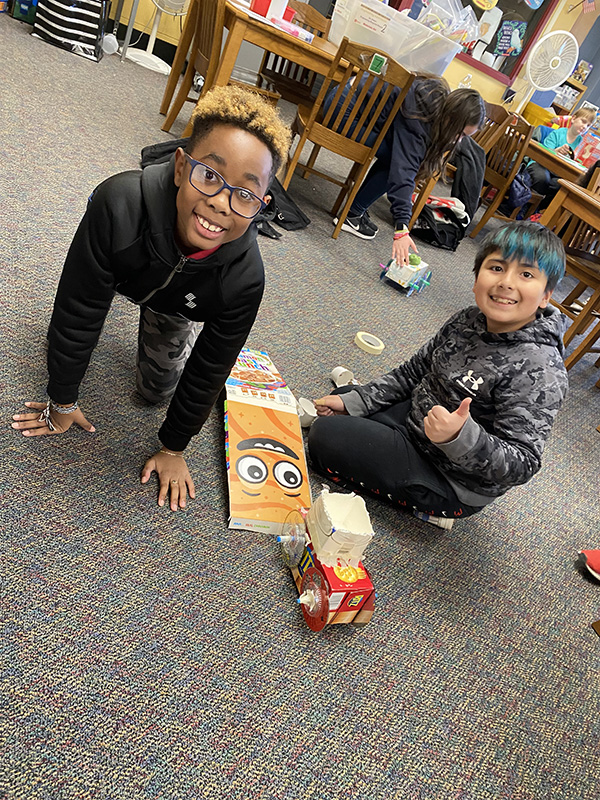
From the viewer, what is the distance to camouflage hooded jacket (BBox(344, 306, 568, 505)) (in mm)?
1179

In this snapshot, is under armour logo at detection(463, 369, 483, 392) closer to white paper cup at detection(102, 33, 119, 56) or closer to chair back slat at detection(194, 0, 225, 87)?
chair back slat at detection(194, 0, 225, 87)

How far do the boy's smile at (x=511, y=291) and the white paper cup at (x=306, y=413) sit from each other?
1.69 ft

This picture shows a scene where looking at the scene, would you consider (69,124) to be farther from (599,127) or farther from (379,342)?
(599,127)

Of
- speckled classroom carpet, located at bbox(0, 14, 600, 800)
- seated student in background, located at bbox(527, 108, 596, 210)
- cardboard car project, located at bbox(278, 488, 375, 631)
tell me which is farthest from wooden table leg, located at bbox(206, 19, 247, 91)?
seated student in background, located at bbox(527, 108, 596, 210)

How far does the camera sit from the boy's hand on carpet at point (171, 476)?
114 cm

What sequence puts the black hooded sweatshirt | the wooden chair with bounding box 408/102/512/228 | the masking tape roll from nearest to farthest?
1. the black hooded sweatshirt
2. the masking tape roll
3. the wooden chair with bounding box 408/102/512/228

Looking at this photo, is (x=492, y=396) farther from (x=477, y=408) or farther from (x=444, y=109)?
(x=444, y=109)

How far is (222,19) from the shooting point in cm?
240

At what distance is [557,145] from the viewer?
501cm

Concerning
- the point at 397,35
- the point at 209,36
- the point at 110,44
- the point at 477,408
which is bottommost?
the point at 110,44

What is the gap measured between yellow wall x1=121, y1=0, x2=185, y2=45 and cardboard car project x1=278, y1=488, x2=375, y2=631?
4.21 m

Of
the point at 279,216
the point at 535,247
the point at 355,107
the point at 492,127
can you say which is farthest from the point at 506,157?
the point at 535,247

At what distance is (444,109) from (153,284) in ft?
6.91

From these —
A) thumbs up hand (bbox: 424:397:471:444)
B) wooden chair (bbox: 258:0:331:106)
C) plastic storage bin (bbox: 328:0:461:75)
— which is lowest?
thumbs up hand (bbox: 424:397:471:444)
